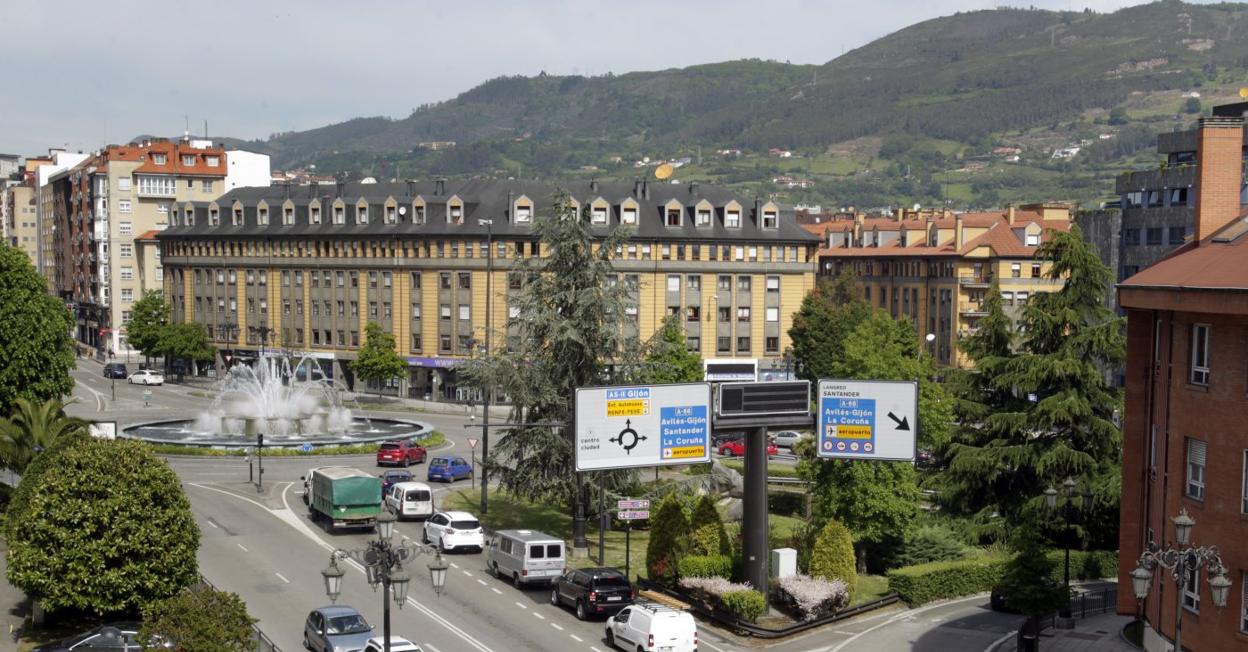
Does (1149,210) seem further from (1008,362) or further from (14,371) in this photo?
(14,371)

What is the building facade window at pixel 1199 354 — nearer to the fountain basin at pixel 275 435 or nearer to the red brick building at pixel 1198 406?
the red brick building at pixel 1198 406

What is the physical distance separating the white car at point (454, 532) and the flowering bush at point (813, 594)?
13283 mm

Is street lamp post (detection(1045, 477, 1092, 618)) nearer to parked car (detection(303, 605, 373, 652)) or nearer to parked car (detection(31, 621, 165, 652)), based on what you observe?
parked car (detection(303, 605, 373, 652))

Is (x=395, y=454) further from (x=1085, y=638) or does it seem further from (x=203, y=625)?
(x=1085, y=638)

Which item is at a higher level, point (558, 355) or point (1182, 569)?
point (558, 355)

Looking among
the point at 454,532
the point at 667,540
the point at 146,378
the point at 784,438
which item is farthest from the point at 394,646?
the point at 146,378

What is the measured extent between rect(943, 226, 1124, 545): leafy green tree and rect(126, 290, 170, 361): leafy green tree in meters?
88.7

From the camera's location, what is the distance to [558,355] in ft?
176

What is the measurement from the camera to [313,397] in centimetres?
8488

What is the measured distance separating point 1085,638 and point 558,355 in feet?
76.1

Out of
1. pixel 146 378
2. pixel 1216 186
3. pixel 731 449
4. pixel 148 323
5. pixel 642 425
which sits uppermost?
pixel 1216 186

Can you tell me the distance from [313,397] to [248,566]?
3779cm

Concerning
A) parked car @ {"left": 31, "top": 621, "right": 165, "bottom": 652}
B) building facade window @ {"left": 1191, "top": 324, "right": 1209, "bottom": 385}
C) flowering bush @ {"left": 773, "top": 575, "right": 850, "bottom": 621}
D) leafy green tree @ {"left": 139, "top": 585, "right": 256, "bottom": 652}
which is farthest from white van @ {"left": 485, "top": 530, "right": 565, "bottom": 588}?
building facade window @ {"left": 1191, "top": 324, "right": 1209, "bottom": 385}

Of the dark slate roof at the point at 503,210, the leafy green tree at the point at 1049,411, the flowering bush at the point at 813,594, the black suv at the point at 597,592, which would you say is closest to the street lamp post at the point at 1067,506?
the leafy green tree at the point at 1049,411
